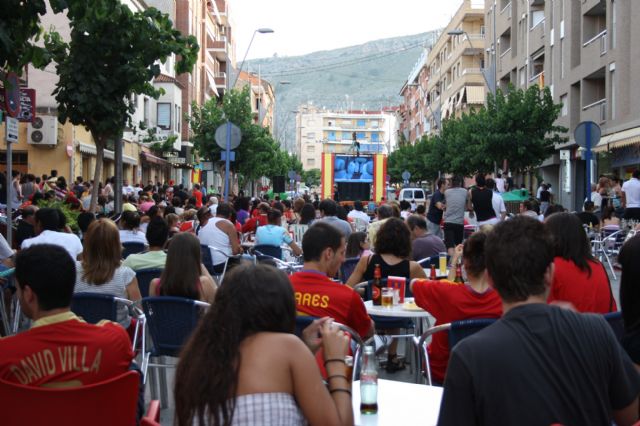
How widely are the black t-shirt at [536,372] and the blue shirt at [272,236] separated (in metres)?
10.4

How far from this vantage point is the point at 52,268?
13.6 feet

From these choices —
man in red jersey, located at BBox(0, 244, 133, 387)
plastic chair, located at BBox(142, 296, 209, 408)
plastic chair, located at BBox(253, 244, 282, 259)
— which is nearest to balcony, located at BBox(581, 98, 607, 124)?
plastic chair, located at BBox(253, 244, 282, 259)

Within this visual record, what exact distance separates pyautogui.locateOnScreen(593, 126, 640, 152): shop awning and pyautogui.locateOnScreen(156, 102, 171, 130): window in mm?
24027

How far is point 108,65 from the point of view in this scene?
542 inches

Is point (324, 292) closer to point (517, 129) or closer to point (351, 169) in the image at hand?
point (517, 129)

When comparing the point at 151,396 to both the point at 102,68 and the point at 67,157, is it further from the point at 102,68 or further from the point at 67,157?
the point at 67,157

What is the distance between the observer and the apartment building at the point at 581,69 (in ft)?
104

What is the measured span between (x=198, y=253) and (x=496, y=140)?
3143 cm

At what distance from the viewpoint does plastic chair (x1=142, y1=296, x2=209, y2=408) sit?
6.77 meters

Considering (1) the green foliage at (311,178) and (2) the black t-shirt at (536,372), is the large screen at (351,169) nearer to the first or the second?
(2) the black t-shirt at (536,372)

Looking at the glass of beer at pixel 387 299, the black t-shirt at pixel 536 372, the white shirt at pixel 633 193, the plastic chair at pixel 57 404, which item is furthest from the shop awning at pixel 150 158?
the black t-shirt at pixel 536 372

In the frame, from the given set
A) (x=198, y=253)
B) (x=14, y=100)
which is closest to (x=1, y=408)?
(x=198, y=253)

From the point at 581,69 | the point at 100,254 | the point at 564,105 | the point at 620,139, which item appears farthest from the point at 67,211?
the point at 564,105

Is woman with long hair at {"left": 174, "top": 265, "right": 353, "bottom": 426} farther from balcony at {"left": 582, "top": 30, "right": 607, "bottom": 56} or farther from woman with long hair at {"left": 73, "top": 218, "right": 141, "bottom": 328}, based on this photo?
balcony at {"left": 582, "top": 30, "right": 607, "bottom": 56}
